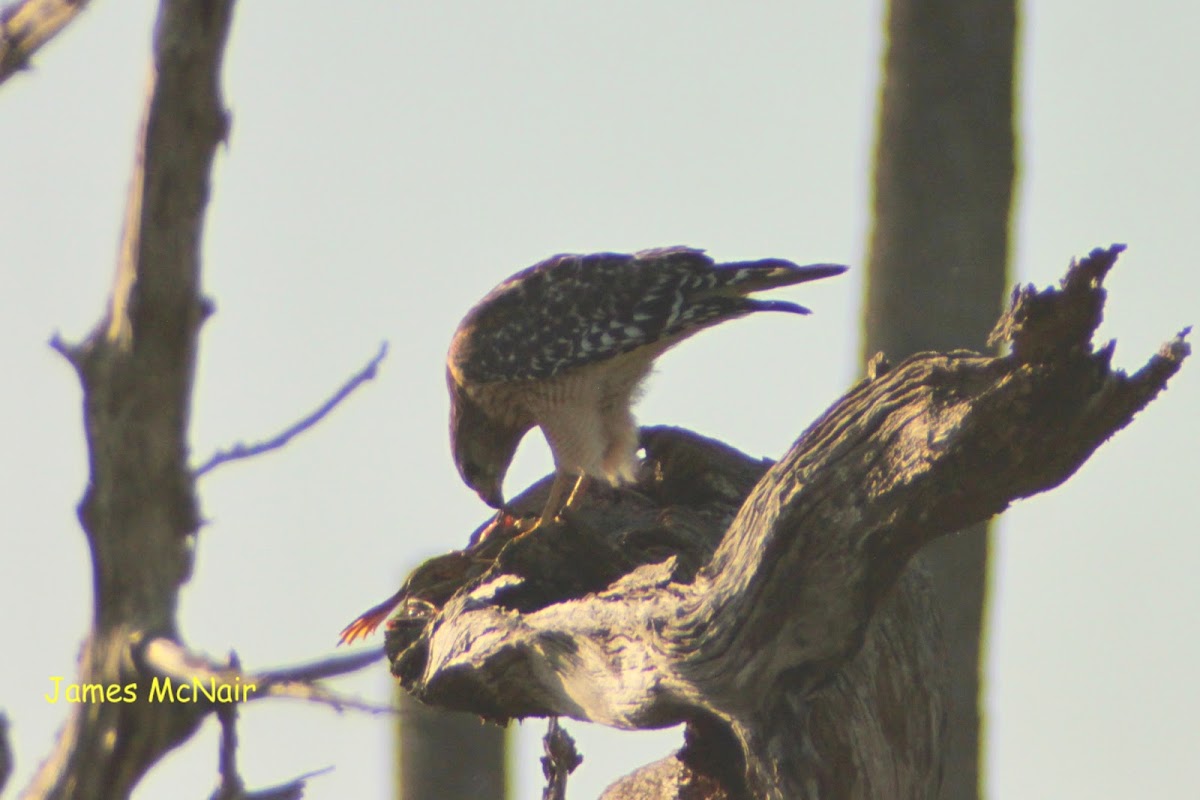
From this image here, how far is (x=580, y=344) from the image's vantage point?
755 cm

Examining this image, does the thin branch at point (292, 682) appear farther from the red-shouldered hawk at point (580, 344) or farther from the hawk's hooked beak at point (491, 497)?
the hawk's hooked beak at point (491, 497)

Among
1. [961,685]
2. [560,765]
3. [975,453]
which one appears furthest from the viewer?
[961,685]

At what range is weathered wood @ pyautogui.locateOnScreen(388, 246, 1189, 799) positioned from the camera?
3438mm

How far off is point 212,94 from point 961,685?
5656mm

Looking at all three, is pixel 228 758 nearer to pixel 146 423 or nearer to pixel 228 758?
pixel 228 758

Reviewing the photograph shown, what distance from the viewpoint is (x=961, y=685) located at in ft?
27.7

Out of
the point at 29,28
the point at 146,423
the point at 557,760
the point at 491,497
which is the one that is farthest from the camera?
the point at 491,497

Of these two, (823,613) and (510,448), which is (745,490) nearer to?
(823,613)

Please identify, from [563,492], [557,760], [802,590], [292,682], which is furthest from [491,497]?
[292,682]

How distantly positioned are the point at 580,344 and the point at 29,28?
162 inches

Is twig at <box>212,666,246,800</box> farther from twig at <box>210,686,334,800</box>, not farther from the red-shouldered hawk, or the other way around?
the red-shouldered hawk

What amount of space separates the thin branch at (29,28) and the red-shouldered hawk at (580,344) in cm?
356

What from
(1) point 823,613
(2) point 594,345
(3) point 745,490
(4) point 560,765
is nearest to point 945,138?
(2) point 594,345

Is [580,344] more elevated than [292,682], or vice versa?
[580,344]
